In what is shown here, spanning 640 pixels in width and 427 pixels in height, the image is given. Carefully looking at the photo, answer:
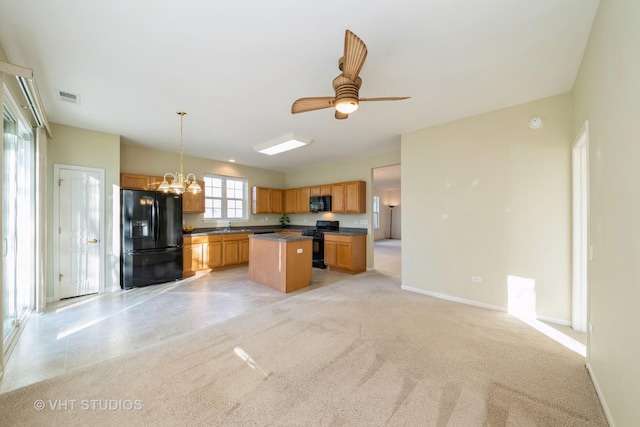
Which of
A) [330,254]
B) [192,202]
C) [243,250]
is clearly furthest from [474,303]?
[192,202]

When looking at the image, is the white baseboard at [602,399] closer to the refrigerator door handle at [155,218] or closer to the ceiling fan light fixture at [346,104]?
the ceiling fan light fixture at [346,104]

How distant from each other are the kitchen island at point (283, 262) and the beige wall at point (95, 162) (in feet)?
7.87

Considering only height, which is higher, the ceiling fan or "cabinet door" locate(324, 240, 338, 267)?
the ceiling fan

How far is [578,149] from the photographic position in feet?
9.26

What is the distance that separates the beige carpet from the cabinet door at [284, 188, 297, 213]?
4.80 metres

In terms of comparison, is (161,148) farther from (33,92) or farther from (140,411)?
(140,411)

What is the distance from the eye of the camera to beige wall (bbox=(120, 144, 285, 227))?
5113 mm

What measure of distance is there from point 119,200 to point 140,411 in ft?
12.9

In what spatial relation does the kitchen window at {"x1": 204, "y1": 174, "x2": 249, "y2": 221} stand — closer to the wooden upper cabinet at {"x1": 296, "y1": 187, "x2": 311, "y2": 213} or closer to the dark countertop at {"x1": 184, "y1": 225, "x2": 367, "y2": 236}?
the dark countertop at {"x1": 184, "y1": 225, "x2": 367, "y2": 236}

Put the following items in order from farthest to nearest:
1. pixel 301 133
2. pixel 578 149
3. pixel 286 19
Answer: pixel 301 133
pixel 578 149
pixel 286 19

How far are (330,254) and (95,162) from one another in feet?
15.6

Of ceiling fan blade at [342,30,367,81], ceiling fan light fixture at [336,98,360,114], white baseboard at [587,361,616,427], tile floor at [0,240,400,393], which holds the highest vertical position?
ceiling fan blade at [342,30,367,81]

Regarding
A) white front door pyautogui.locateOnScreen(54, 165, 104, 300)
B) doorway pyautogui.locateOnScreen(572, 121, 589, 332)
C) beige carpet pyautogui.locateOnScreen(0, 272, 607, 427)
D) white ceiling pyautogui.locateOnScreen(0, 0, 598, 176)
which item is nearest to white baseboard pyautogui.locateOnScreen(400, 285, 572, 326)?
doorway pyautogui.locateOnScreen(572, 121, 589, 332)

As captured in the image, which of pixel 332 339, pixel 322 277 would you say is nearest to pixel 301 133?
pixel 322 277
